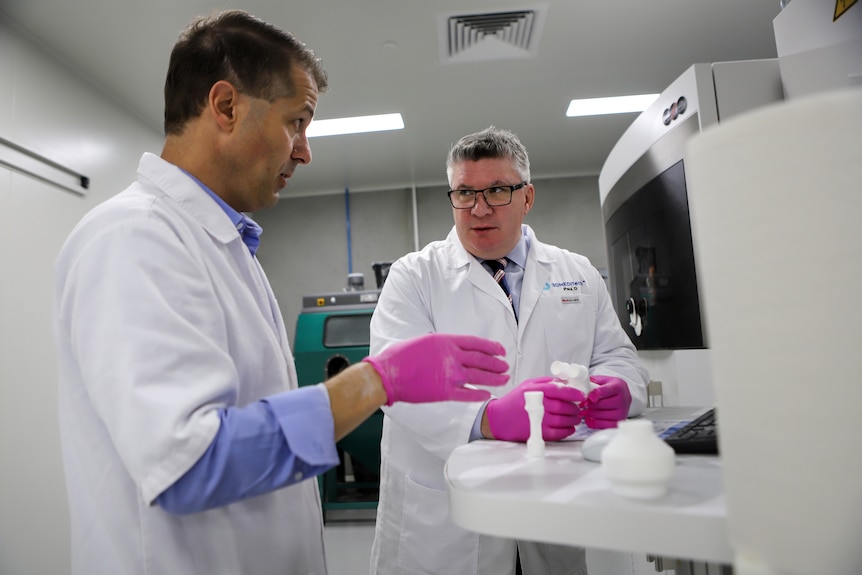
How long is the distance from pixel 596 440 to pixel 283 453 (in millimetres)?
393

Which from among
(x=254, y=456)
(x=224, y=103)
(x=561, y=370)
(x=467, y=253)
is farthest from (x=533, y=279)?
(x=254, y=456)

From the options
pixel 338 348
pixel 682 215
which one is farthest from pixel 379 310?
pixel 338 348

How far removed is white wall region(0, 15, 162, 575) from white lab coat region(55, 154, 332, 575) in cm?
179

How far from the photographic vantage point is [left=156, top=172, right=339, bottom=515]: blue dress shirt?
64 cm

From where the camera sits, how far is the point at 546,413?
0.91 metres

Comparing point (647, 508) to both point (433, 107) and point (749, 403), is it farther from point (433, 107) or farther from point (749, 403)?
point (433, 107)

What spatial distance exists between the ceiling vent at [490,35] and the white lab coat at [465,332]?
132 centimetres

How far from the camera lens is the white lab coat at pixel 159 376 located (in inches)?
25.3

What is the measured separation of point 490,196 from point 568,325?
40cm

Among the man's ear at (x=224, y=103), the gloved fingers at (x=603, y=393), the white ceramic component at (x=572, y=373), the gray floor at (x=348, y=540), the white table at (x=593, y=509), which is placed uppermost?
the man's ear at (x=224, y=103)

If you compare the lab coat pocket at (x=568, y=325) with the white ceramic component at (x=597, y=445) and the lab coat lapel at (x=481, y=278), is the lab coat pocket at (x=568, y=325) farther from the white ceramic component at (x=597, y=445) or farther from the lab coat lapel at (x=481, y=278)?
the white ceramic component at (x=597, y=445)

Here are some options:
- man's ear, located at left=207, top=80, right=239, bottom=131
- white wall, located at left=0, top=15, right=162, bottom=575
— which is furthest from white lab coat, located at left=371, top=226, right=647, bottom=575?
white wall, located at left=0, top=15, right=162, bottom=575

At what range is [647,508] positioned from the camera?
46cm

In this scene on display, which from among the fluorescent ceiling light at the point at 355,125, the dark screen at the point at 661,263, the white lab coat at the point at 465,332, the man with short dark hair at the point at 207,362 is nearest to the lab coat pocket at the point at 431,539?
the white lab coat at the point at 465,332
